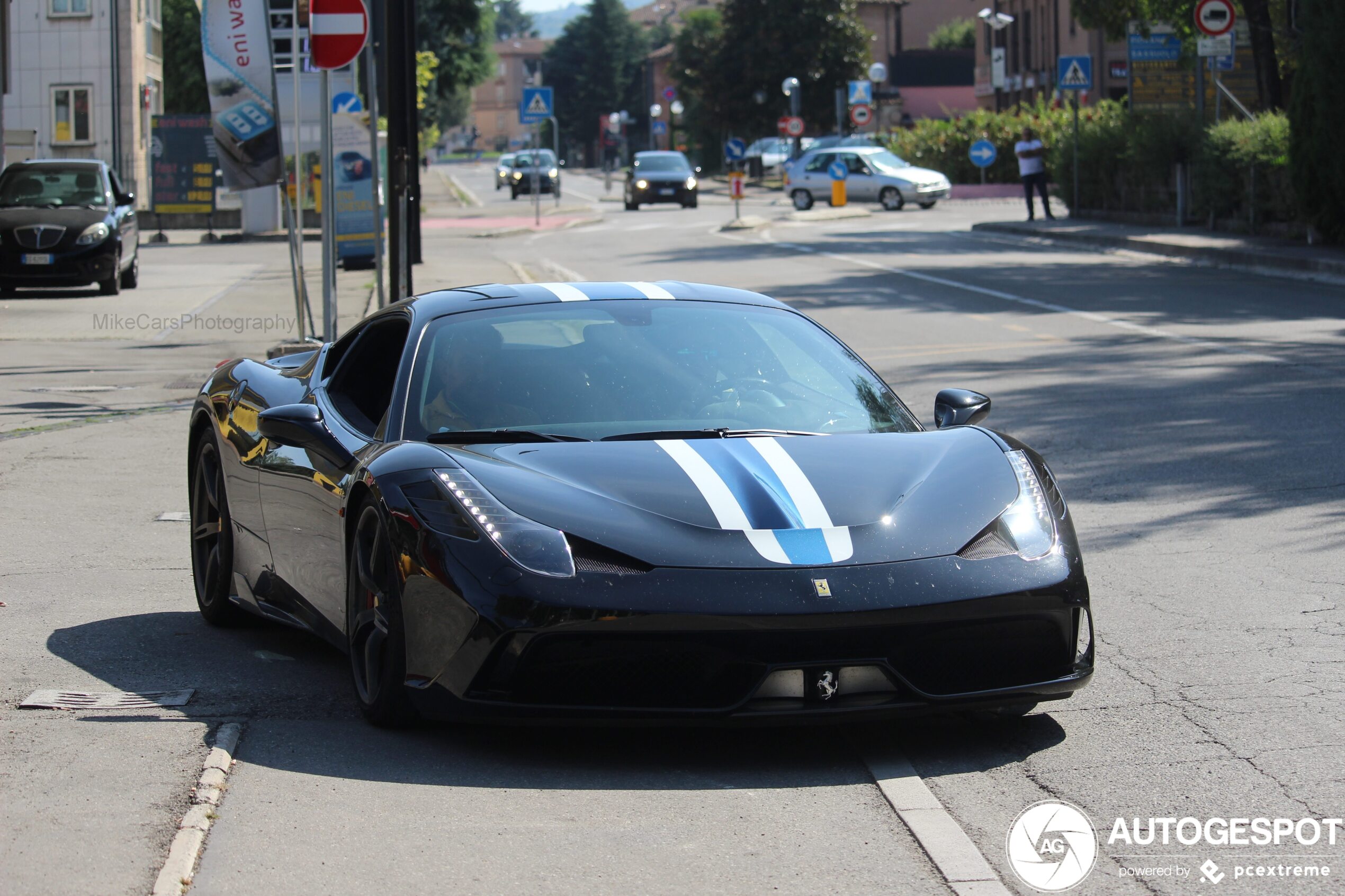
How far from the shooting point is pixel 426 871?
12.4ft

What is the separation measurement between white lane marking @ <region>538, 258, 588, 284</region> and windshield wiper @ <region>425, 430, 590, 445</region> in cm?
1772

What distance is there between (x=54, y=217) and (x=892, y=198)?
28870mm

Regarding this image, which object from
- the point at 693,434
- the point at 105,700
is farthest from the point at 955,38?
the point at 105,700

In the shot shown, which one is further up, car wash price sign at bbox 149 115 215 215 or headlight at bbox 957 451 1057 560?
car wash price sign at bbox 149 115 215 215

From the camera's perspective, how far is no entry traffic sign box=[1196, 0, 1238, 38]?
26516 mm

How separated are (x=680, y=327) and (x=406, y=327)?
2.87ft

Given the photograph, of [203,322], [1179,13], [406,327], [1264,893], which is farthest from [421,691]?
[1179,13]

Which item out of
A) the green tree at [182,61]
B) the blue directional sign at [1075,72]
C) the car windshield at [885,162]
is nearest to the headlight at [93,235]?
the blue directional sign at [1075,72]

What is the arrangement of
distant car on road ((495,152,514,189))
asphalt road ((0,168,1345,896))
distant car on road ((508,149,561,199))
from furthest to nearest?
distant car on road ((495,152,514,189)), distant car on road ((508,149,561,199)), asphalt road ((0,168,1345,896))

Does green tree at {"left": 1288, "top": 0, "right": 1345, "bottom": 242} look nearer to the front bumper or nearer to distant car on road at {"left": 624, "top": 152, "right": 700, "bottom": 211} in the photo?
the front bumper

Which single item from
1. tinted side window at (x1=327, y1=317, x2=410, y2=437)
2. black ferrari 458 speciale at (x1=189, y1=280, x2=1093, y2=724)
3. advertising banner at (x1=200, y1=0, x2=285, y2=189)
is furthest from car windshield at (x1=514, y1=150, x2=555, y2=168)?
black ferrari 458 speciale at (x1=189, y1=280, x2=1093, y2=724)

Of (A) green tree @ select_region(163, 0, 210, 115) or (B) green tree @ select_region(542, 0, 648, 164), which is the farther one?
(B) green tree @ select_region(542, 0, 648, 164)

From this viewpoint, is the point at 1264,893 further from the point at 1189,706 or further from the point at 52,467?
the point at 52,467

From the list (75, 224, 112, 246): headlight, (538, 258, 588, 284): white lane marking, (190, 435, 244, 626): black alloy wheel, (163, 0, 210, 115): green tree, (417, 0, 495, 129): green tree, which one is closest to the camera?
(190, 435, 244, 626): black alloy wheel
